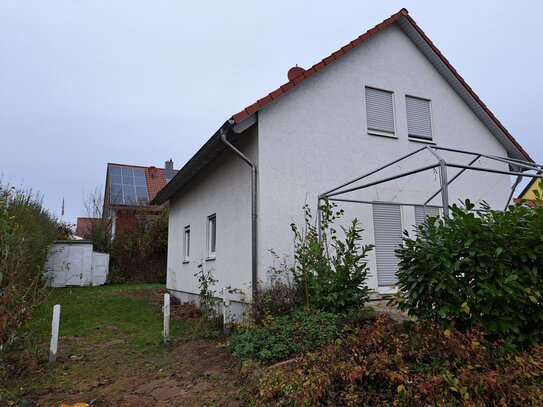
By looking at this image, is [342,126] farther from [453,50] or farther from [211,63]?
[453,50]

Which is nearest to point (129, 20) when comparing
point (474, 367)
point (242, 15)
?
point (242, 15)

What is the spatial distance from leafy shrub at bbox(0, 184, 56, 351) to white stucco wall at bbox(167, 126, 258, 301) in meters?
3.51

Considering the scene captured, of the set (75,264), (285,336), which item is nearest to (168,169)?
(75,264)

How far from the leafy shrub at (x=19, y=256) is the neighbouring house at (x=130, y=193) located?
142 inches

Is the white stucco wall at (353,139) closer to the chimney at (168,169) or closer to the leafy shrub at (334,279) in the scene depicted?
the leafy shrub at (334,279)

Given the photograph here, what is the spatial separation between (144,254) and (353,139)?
15424 millimetres

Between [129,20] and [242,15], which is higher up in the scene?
[242,15]

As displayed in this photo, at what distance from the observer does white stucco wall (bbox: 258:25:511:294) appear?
24.2 feet

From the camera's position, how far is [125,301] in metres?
12.4

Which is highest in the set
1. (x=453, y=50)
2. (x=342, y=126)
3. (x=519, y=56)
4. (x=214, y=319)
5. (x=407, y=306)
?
(x=453, y=50)

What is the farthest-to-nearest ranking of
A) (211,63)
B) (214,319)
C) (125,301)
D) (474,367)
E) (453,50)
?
(453,50) → (211,63) → (125,301) → (214,319) → (474,367)

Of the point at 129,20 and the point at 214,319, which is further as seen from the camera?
the point at 129,20

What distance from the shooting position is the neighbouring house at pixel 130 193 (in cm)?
2264

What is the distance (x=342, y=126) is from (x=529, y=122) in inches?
715
